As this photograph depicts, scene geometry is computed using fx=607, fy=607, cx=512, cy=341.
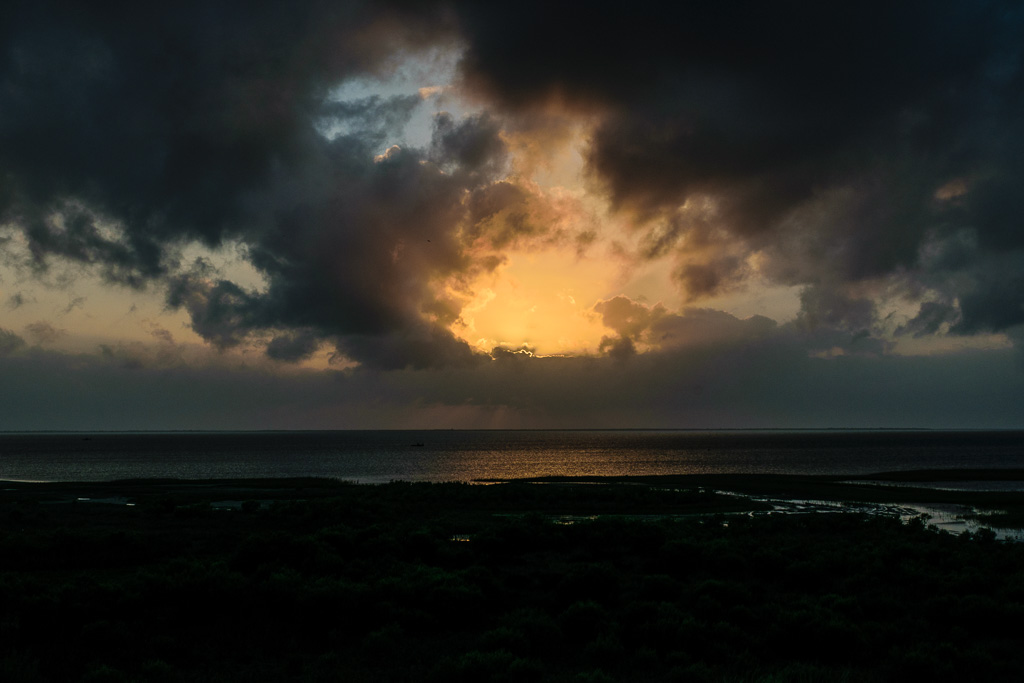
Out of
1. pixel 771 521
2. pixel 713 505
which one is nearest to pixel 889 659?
pixel 771 521

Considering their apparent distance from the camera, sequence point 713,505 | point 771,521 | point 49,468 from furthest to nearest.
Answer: point 49,468, point 713,505, point 771,521

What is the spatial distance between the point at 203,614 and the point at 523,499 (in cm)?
3618

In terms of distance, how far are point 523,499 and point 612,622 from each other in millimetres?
35803

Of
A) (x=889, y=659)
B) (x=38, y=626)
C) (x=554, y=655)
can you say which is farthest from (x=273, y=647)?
(x=889, y=659)

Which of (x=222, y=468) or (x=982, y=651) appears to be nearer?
(x=982, y=651)

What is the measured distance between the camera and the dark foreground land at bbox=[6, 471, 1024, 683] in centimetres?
1338

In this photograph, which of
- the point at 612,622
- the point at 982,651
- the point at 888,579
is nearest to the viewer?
the point at 982,651

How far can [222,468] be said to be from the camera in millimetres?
111938

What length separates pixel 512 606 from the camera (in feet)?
60.4

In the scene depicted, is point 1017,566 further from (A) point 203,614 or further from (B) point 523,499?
(B) point 523,499

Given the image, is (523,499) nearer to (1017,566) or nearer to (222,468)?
(1017,566)

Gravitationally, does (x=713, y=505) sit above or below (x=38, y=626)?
below

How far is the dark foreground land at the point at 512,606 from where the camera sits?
43.9 feet

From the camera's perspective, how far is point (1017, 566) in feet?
72.6
